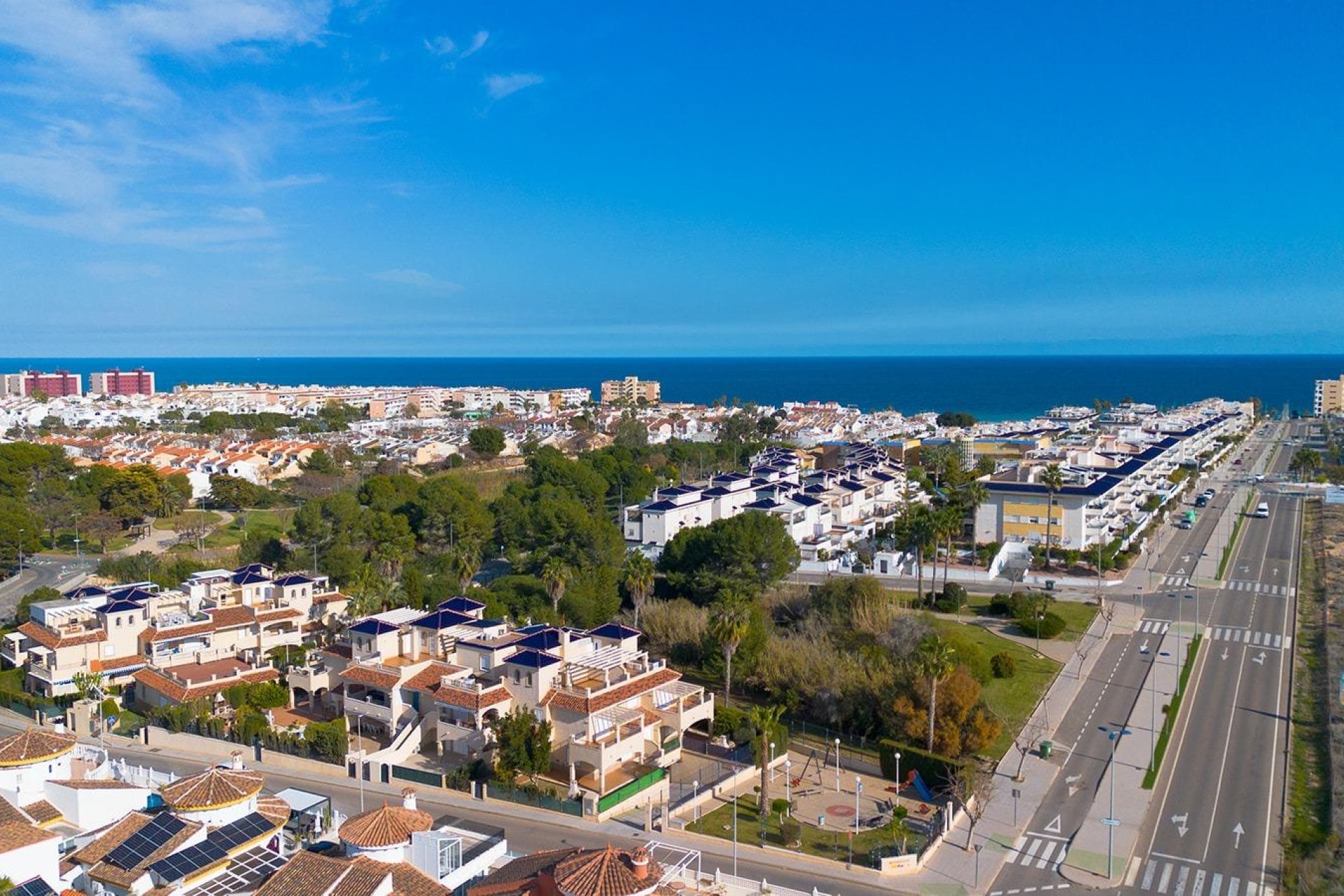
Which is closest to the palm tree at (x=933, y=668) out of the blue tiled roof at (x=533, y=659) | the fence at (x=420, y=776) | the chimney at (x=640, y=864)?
the blue tiled roof at (x=533, y=659)

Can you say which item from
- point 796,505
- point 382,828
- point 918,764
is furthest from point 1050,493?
point 382,828

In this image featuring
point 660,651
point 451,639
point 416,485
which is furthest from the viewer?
point 416,485

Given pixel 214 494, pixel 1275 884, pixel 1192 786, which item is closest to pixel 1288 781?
pixel 1192 786

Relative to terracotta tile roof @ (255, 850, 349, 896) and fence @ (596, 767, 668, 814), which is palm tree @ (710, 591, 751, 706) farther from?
terracotta tile roof @ (255, 850, 349, 896)

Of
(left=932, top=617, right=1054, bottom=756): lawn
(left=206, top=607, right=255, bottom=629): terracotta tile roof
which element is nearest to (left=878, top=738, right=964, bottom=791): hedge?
(left=932, top=617, right=1054, bottom=756): lawn

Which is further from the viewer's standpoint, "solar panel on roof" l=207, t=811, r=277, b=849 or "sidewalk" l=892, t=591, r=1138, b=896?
"sidewalk" l=892, t=591, r=1138, b=896

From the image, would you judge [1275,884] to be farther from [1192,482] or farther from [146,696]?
[1192,482]
